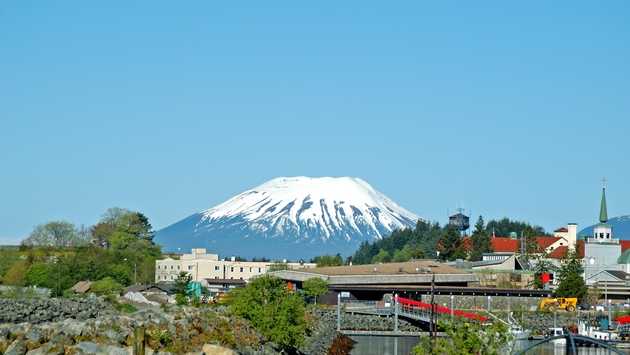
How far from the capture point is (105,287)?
104125 mm

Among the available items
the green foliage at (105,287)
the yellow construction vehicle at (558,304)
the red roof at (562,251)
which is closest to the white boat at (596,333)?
the yellow construction vehicle at (558,304)

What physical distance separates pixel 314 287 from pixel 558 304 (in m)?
18.5

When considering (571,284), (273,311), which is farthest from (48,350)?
(571,284)

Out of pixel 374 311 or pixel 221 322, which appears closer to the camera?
pixel 221 322

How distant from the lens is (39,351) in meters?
35.9

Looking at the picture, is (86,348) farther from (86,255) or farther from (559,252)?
(559,252)

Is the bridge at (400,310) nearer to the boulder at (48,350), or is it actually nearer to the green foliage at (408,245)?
the boulder at (48,350)

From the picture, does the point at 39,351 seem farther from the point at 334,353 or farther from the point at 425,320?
the point at 425,320

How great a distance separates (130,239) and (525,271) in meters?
41.1

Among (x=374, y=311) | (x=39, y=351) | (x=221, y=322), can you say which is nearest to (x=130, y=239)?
(x=374, y=311)

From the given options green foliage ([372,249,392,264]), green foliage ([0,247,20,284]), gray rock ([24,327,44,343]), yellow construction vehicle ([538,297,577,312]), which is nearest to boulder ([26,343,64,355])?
gray rock ([24,327,44,343])

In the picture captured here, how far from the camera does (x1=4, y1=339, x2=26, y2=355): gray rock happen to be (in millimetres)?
35719

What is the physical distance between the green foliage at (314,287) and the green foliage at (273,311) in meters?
40.6

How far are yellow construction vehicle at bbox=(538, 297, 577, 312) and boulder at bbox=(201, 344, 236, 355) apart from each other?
2298 inches
